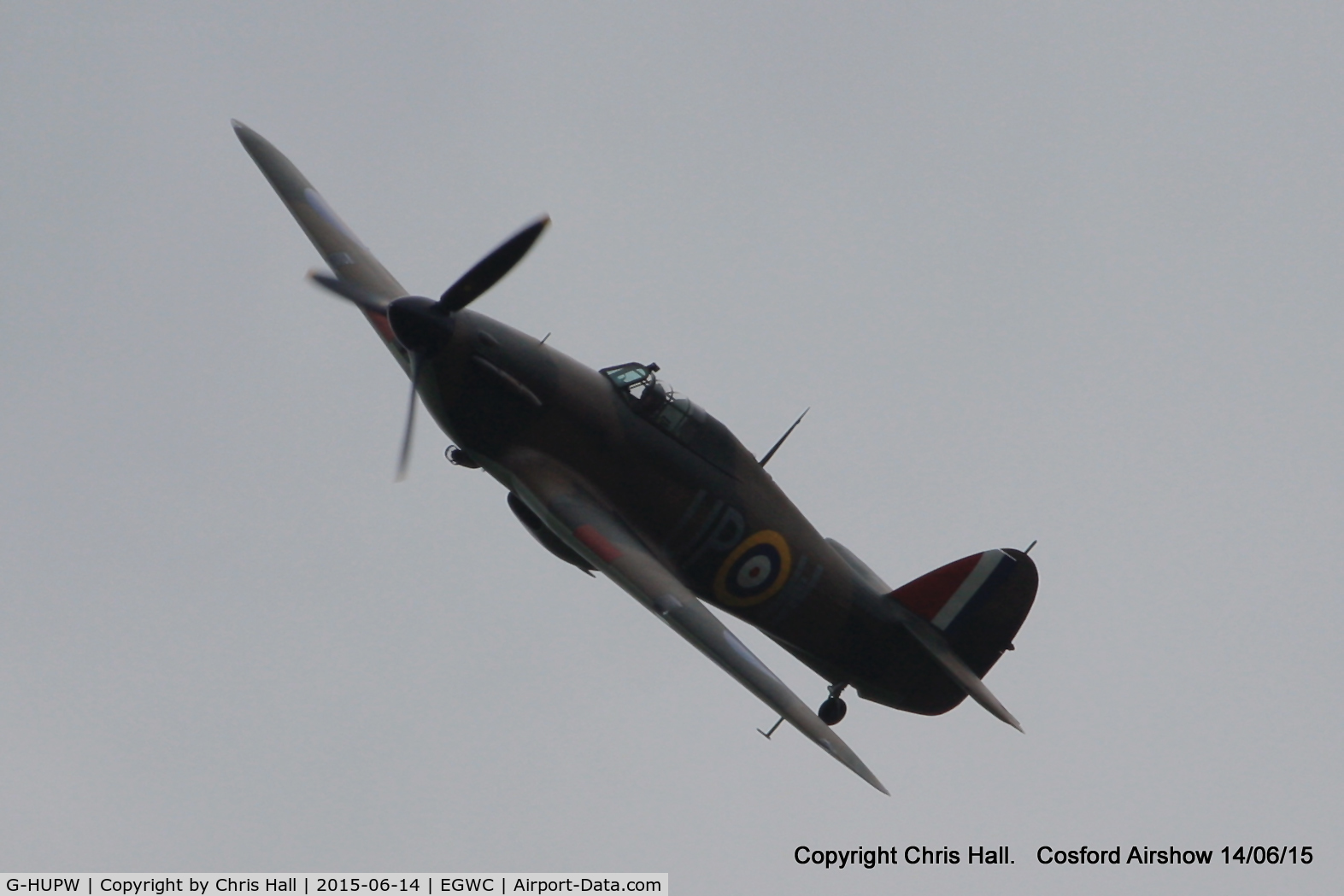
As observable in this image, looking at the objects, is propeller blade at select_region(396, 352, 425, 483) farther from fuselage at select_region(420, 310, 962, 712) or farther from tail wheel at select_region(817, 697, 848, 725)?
tail wheel at select_region(817, 697, 848, 725)

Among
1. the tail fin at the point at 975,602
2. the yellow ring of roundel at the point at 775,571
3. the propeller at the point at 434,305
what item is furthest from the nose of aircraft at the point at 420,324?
the tail fin at the point at 975,602

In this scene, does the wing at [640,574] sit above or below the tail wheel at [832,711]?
below

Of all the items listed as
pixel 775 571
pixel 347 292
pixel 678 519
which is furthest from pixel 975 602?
pixel 347 292

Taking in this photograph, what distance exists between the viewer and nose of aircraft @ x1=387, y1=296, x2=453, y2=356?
827 inches

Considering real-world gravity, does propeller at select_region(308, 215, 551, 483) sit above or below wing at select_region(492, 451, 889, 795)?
above

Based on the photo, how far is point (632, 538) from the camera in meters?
22.4

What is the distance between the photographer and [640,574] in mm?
21328

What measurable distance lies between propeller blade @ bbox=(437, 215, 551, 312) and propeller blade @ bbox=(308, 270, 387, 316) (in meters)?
1.22

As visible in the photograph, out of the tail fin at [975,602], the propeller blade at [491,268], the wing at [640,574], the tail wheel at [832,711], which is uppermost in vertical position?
the tail fin at [975,602]

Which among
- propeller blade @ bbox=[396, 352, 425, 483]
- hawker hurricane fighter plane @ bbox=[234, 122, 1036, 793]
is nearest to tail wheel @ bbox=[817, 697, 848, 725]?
hawker hurricane fighter plane @ bbox=[234, 122, 1036, 793]

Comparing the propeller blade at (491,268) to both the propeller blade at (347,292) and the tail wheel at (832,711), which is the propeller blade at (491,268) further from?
the tail wheel at (832,711)

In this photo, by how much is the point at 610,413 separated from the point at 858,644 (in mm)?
5919

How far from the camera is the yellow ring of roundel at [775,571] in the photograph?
2319cm

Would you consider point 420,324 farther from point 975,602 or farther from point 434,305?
point 975,602
